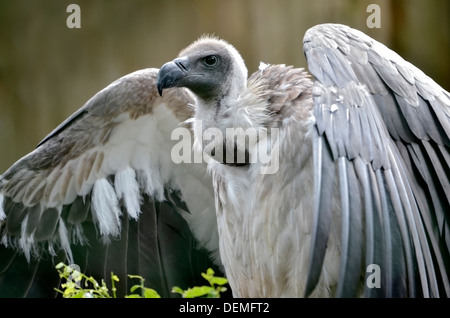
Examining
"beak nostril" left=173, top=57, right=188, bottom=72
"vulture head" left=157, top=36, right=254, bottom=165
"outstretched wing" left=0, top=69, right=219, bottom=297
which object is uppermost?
"beak nostril" left=173, top=57, right=188, bottom=72

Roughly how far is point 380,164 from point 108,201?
194 centimetres

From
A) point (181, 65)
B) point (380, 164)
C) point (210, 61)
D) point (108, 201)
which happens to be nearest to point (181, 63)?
point (181, 65)

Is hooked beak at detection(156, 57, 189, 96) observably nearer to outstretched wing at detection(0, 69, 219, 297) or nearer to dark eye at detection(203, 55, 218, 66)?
dark eye at detection(203, 55, 218, 66)

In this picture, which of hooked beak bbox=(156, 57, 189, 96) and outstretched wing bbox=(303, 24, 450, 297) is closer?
outstretched wing bbox=(303, 24, 450, 297)

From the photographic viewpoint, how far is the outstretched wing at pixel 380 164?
10.4ft

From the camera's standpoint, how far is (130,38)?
Result: 724 cm

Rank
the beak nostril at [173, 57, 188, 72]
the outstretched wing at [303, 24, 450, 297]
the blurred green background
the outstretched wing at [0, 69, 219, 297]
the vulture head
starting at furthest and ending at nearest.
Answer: the blurred green background → the outstretched wing at [0, 69, 219, 297] → the beak nostril at [173, 57, 188, 72] → the vulture head → the outstretched wing at [303, 24, 450, 297]

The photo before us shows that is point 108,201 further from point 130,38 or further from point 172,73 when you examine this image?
point 130,38

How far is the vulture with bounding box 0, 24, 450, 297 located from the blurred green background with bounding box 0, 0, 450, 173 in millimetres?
2625

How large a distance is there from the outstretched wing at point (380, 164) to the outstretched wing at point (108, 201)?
1.34 meters

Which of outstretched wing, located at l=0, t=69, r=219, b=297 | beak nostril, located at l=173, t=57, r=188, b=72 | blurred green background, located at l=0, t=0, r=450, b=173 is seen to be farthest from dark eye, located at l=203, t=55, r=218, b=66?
blurred green background, located at l=0, t=0, r=450, b=173

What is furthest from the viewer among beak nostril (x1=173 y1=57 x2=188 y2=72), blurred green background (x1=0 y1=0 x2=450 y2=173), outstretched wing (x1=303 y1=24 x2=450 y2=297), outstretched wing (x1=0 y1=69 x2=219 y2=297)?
blurred green background (x1=0 y1=0 x2=450 y2=173)

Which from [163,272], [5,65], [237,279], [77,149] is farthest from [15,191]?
[5,65]

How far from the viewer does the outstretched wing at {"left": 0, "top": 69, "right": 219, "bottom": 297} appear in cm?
462
